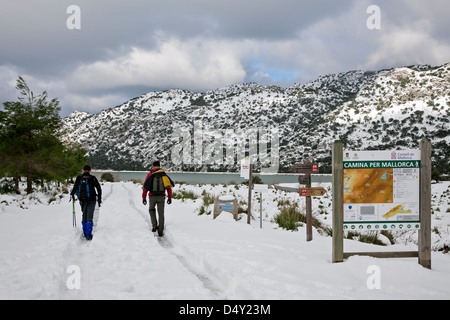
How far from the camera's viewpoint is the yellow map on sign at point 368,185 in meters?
5.50

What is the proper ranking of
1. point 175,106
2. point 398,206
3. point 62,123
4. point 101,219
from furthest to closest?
1. point 175,106
2. point 62,123
3. point 101,219
4. point 398,206

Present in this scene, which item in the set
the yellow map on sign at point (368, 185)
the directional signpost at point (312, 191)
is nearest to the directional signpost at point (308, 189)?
the directional signpost at point (312, 191)

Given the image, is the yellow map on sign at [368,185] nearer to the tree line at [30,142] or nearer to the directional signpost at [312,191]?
the directional signpost at [312,191]

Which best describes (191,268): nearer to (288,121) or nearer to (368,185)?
(368,185)

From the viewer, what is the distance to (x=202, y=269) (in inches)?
224

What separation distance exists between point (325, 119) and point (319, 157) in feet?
74.4

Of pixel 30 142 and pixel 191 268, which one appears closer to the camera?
pixel 191 268

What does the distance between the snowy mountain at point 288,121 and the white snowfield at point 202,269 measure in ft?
92.0

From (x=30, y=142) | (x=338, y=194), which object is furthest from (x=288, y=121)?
(x=338, y=194)

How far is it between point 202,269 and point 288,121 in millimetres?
101656

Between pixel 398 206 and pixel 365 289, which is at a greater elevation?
pixel 398 206

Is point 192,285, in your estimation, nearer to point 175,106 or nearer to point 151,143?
point 151,143

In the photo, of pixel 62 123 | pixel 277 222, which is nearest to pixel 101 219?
pixel 277 222
